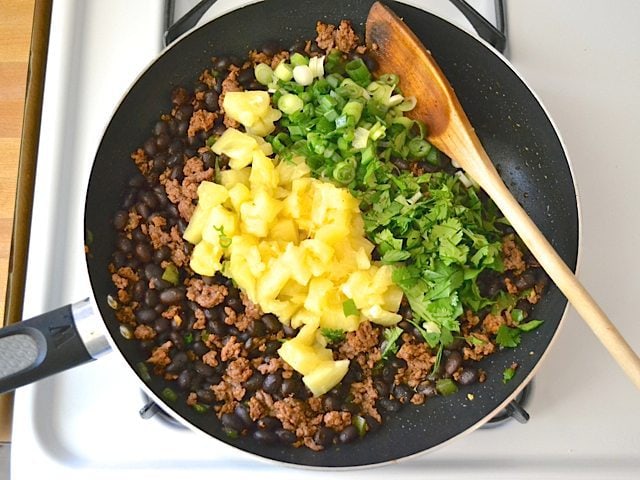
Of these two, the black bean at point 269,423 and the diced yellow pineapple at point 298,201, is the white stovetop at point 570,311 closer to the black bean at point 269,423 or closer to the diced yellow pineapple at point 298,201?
the black bean at point 269,423

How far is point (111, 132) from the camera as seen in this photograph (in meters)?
1.22

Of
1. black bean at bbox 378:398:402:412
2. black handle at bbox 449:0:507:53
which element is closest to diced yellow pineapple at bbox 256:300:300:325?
black bean at bbox 378:398:402:412

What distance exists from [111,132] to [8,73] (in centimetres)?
30

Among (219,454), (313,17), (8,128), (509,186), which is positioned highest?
(313,17)

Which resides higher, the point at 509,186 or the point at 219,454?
the point at 509,186

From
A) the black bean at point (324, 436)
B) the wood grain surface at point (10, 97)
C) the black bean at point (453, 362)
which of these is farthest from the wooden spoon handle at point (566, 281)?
the wood grain surface at point (10, 97)

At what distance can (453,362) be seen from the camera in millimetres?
1198

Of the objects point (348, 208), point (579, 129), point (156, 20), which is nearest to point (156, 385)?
point (348, 208)

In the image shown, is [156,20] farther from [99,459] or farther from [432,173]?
[99,459]

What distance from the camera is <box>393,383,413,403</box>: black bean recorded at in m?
1.22

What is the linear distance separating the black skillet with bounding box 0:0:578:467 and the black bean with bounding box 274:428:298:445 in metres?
0.01

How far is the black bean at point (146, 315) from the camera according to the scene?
1182mm

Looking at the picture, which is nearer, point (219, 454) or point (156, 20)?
point (219, 454)

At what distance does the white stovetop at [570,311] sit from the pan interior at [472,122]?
0.16 ft
